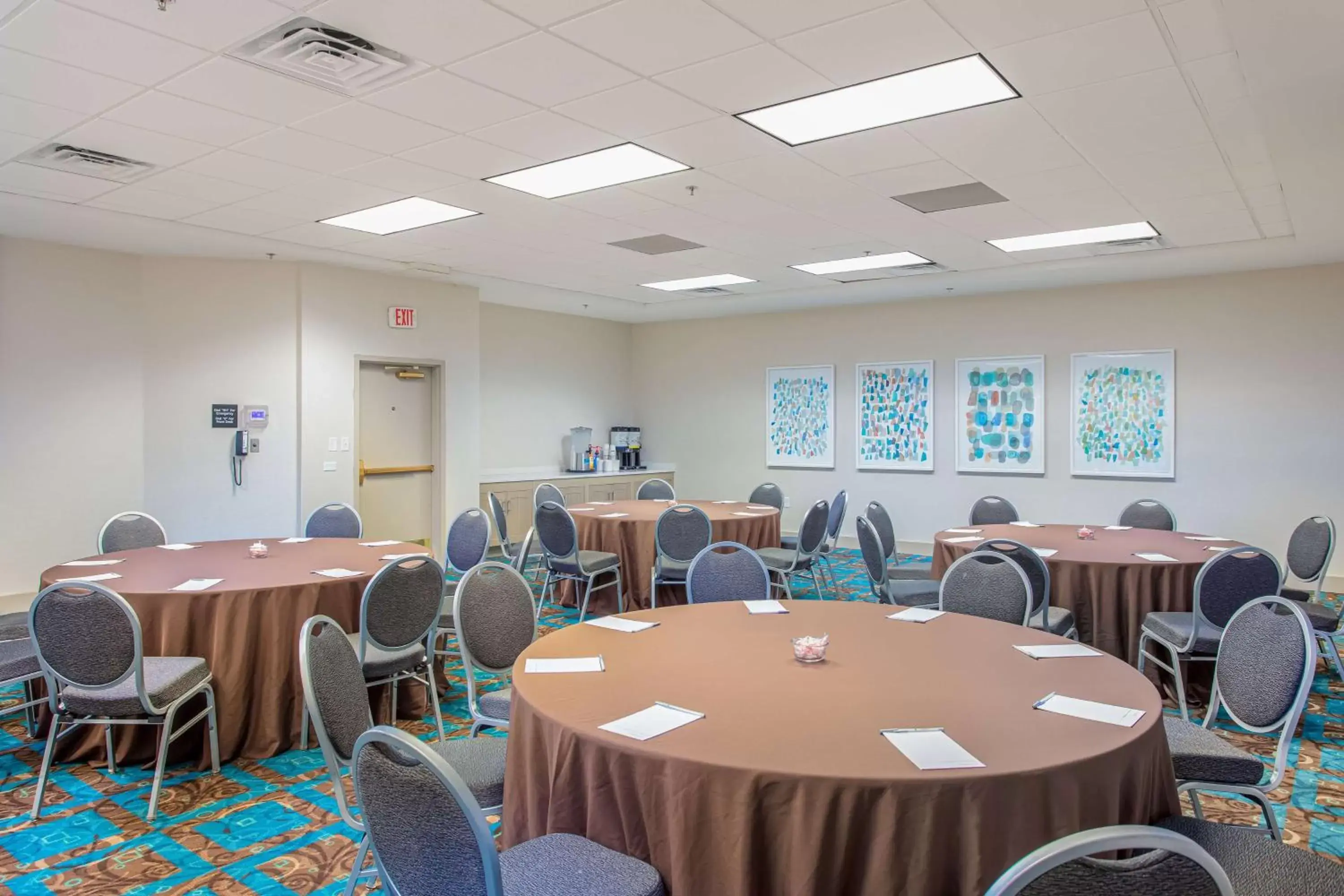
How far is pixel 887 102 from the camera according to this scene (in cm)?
374

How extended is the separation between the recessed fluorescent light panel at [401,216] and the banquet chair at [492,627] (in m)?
3.04

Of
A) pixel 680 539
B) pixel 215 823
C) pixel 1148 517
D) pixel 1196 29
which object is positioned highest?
pixel 1196 29

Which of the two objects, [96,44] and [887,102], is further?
[887,102]

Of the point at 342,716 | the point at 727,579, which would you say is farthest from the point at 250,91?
the point at 727,579

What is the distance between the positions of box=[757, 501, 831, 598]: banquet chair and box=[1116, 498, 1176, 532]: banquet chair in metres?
2.52

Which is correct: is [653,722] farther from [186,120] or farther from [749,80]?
[186,120]

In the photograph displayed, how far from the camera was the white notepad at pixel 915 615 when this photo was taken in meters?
3.29

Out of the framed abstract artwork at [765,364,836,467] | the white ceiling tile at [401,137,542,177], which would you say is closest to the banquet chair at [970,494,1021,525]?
the framed abstract artwork at [765,364,836,467]

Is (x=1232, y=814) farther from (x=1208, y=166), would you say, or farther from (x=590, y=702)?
(x=1208, y=166)

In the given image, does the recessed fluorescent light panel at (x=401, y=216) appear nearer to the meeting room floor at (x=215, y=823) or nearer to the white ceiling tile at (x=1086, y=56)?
the meeting room floor at (x=215, y=823)

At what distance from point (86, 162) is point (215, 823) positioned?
3703 mm

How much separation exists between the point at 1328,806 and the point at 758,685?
8.87 feet

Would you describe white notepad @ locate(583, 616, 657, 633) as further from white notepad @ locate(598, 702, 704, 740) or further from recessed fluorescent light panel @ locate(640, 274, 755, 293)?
recessed fluorescent light panel @ locate(640, 274, 755, 293)

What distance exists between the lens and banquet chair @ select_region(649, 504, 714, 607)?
6.16 meters
